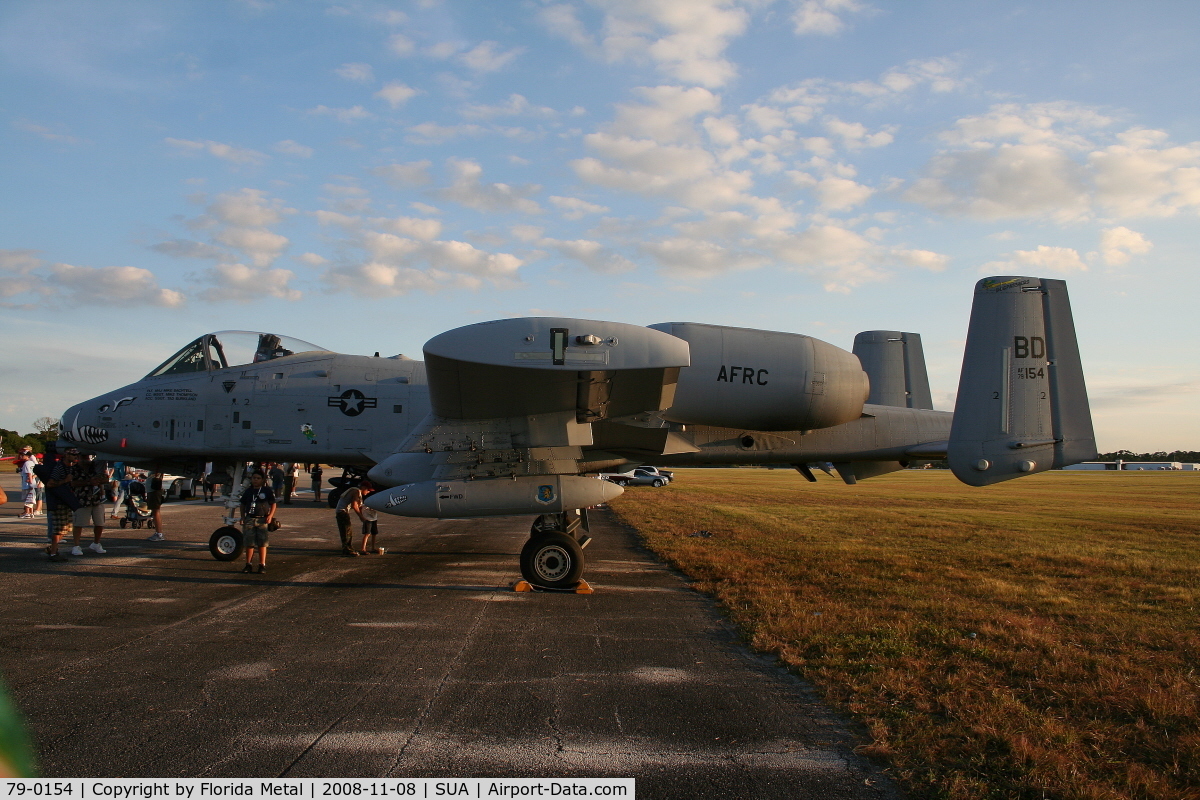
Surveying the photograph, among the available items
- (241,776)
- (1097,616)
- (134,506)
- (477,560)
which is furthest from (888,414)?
(134,506)

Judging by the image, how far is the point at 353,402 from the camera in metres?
10.7

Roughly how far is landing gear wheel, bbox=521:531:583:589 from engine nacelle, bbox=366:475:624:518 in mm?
473

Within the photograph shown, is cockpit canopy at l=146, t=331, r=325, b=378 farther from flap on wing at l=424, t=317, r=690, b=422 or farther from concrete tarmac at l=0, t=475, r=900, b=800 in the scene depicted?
flap on wing at l=424, t=317, r=690, b=422

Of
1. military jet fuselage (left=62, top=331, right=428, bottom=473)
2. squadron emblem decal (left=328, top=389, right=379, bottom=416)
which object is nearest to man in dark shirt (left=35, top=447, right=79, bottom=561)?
military jet fuselage (left=62, top=331, right=428, bottom=473)

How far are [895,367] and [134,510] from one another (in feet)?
54.9

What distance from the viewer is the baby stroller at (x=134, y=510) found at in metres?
16.0

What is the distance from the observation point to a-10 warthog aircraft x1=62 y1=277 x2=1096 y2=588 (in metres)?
7.38

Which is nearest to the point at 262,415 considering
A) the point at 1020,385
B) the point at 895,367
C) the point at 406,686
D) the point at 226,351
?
the point at 226,351

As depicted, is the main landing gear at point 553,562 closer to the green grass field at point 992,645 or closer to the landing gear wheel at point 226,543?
the green grass field at point 992,645

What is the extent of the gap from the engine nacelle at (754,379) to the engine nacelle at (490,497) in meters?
1.57

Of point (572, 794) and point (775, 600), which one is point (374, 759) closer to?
point (572, 794)

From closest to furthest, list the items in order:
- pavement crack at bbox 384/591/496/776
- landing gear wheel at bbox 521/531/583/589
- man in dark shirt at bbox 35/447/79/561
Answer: pavement crack at bbox 384/591/496/776 → landing gear wheel at bbox 521/531/583/589 → man in dark shirt at bbox 35/447/79/561

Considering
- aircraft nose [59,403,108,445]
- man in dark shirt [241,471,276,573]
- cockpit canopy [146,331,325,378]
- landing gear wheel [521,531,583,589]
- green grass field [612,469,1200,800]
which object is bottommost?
green grass field [612,469,1200,800]

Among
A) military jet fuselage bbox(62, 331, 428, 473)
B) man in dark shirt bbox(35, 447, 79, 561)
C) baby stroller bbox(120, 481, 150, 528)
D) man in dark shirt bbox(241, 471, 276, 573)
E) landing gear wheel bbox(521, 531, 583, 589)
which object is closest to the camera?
landing gear wheel bbox(521, 531, 583, 589)
